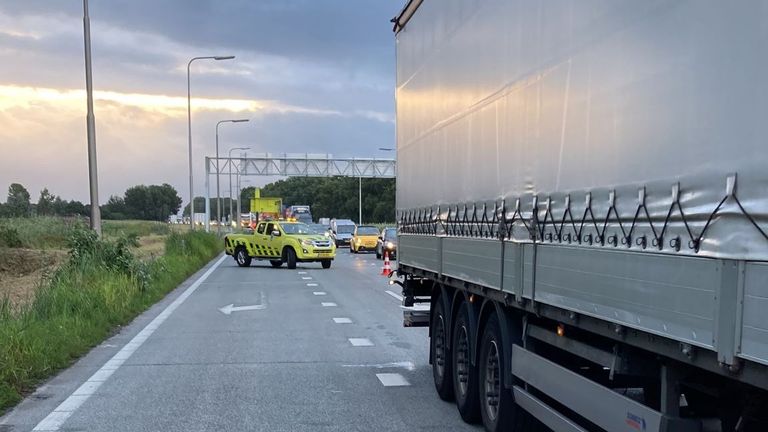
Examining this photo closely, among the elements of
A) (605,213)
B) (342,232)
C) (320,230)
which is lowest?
(342,232)

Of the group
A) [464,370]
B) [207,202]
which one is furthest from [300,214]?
[464,370]

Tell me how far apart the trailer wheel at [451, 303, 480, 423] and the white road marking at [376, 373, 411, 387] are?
1203 mm

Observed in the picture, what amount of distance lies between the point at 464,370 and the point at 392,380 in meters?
1.81

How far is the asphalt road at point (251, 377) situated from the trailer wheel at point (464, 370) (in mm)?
152

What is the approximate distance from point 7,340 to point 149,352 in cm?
233

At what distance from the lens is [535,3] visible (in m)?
5.05

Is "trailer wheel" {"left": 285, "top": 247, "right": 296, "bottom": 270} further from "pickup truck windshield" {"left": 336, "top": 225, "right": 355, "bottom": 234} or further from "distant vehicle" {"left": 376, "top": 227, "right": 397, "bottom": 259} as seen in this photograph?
"pickup truck windshield" {"left": 336, "top": 225, "right": 355, "bottom": 234}

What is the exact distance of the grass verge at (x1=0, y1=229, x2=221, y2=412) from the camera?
8.45m

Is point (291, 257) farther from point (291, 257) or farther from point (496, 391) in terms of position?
point (496, 391)

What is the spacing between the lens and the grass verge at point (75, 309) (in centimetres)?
845

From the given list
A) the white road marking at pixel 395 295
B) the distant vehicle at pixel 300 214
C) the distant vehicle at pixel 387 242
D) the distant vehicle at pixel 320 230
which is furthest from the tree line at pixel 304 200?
the white road marking at pixel 395 295

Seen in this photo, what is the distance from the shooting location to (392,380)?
862 cm

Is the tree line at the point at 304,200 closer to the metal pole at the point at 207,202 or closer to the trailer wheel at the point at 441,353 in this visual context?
the metal pole at the point at 207,202

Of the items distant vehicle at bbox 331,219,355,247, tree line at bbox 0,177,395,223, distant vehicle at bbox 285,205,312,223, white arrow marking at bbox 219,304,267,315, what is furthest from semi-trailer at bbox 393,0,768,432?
tree line at bbox 0,177,395,223
